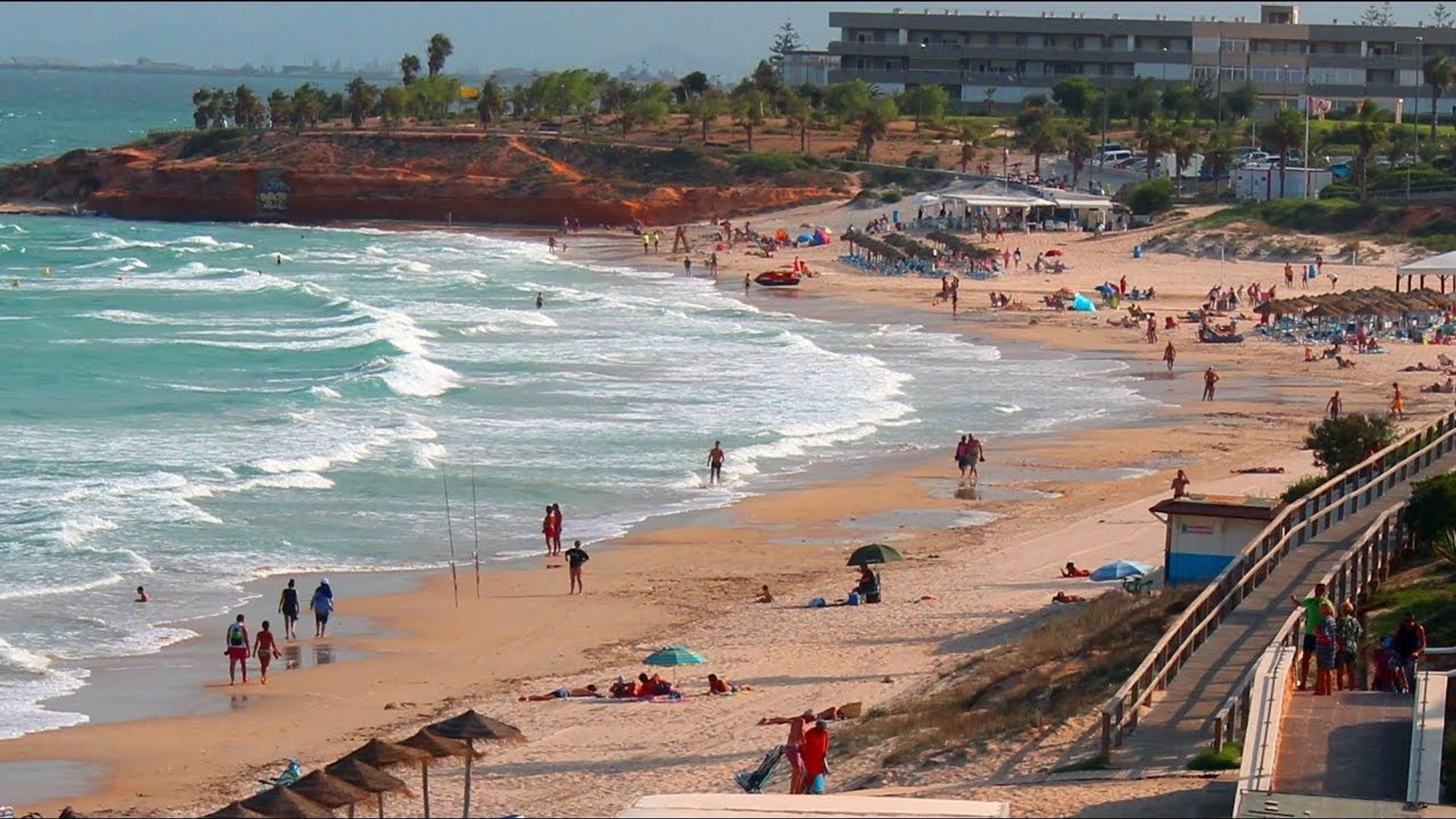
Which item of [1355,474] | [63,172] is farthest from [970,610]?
[63,172]

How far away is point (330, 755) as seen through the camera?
1919 centimetres

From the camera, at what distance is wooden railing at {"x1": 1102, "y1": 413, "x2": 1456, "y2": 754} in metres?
14.4

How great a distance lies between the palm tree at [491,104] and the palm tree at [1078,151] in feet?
116

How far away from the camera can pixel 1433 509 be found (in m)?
19.3

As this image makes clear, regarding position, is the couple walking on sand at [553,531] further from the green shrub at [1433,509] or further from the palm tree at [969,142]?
the palm tree at [969,142]

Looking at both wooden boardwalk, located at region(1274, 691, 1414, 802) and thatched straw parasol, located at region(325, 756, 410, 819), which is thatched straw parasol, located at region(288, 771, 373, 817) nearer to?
thatched straw parasol, located at region(325, 756, 410, 819)

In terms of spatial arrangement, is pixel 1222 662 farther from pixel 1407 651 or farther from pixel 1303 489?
pixel 1303 489

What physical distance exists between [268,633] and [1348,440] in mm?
13713

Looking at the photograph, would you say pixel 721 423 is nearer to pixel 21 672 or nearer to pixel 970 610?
pixel 970 610

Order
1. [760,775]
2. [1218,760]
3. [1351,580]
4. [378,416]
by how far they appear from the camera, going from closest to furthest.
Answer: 1. [1218,760]
2. [760,775]
3. [1351,580]
4. [378,416]

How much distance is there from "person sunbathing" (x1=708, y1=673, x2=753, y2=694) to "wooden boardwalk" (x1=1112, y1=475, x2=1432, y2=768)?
205 inches

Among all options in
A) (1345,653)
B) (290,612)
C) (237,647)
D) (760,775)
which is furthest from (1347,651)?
(290,612)

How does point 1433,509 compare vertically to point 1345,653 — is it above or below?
above

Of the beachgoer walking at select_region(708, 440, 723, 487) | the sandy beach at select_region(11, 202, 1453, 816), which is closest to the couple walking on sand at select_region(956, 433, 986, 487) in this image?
the sandy beach at select_region(11, 202, 1453, 816)
